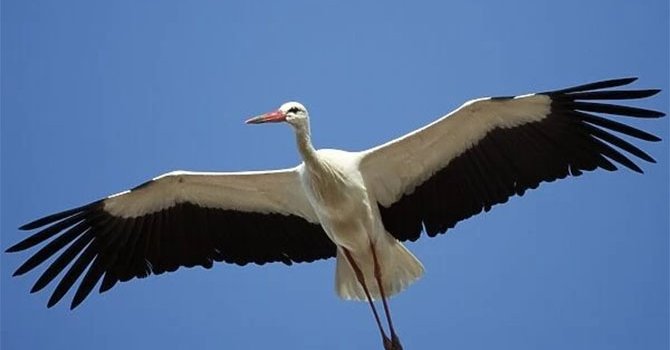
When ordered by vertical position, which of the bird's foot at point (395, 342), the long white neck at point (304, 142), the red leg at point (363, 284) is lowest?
the bird's foot at point (395, 342)

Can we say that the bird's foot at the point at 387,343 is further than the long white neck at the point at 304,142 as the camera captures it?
Yes

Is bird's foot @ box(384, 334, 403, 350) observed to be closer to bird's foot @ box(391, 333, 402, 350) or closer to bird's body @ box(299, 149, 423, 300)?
bird's foot @ box(391, 333, 402, 350)

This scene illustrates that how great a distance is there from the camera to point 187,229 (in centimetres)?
952

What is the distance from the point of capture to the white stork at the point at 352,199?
28.9 feet

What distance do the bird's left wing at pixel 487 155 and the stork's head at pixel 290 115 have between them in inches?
23.3

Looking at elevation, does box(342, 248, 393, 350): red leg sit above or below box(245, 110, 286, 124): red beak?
below

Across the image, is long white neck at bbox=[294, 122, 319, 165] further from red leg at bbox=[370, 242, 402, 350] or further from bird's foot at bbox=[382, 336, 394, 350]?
bird's foot at bbox=[382, 336, 394, 350]

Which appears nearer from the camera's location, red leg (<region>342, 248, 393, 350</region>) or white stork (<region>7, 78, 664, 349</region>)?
white stork (<region>7, 78, 664, 349</region>)

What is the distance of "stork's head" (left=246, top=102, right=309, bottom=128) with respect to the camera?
28.0ft

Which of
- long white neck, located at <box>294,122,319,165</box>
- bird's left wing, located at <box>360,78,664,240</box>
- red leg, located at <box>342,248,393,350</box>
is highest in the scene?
long white neck, located at <box>294,122,319,165</box>

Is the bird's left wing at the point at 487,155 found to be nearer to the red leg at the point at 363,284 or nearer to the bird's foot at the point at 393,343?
the red leg at the point at 363,284

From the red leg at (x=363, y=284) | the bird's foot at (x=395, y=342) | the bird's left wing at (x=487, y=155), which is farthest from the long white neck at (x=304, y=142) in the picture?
the bird's foot at (x=395, y=342)

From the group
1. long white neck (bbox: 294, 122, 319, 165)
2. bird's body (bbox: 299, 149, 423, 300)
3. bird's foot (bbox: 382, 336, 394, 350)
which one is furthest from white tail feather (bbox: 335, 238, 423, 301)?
long white neck (bbox: 294, 122, 319, 165)

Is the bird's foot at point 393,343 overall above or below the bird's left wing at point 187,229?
below
